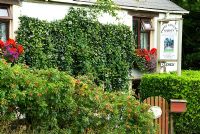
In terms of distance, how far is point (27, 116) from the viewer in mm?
8852

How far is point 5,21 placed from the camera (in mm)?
14719

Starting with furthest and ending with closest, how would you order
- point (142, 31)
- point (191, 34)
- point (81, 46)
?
point (191, 34) < point (142, 31) < point (81, 46)

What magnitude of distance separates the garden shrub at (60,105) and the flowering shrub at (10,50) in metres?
4.75

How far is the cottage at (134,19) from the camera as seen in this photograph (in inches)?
583

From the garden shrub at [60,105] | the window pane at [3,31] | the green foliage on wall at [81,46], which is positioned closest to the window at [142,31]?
the green foliage on wall at [81,46]

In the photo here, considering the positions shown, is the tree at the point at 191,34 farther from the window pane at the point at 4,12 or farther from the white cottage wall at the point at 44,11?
the window pane at the point at 4,12

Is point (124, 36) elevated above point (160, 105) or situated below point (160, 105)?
above

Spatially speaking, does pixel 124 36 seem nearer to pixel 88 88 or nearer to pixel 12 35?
pixel 12 35

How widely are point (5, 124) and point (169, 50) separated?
793cm

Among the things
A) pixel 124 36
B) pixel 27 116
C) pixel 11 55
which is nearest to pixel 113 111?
pixel 27 116

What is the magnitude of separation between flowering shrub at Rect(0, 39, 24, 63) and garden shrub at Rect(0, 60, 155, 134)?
15.6ft

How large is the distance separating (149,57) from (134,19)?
1.55m

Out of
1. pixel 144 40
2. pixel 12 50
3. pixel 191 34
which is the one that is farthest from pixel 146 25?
pixel 12 50

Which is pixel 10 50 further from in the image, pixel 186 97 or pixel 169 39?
pixel 186 97
